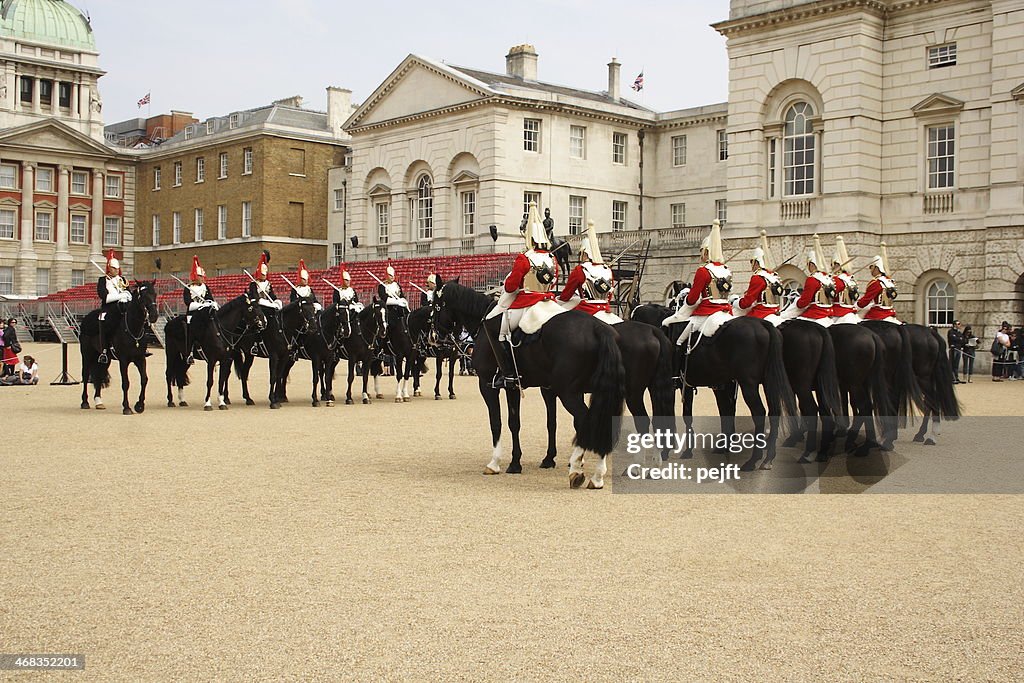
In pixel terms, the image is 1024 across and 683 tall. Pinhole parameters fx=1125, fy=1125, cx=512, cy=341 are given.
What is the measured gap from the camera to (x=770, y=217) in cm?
3459

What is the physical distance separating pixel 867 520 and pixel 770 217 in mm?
26372

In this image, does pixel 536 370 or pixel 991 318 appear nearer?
pixel 536 370

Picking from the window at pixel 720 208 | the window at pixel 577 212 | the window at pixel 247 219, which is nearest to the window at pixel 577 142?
the window at pixel 577 212

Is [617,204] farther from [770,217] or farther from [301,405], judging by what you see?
[301,405]

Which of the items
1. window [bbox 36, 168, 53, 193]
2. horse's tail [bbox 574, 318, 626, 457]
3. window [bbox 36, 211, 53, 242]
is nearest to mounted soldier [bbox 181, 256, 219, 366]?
horse's tail [bbox 574, 318, 626, 457]

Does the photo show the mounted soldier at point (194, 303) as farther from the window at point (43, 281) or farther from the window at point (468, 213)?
the window at point (43, 281)

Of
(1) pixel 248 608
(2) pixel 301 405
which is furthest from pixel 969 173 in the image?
(1) pixel 248 608

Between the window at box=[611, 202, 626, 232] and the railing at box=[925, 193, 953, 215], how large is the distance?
63.7 feet

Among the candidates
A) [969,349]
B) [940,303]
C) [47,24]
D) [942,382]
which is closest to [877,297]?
[942,382]

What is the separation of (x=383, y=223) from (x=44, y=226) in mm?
27983

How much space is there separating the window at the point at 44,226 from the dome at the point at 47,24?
35.7 feet

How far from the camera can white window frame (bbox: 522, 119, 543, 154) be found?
157 ft

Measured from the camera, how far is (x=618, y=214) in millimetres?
50594

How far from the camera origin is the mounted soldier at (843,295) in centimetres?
1416
